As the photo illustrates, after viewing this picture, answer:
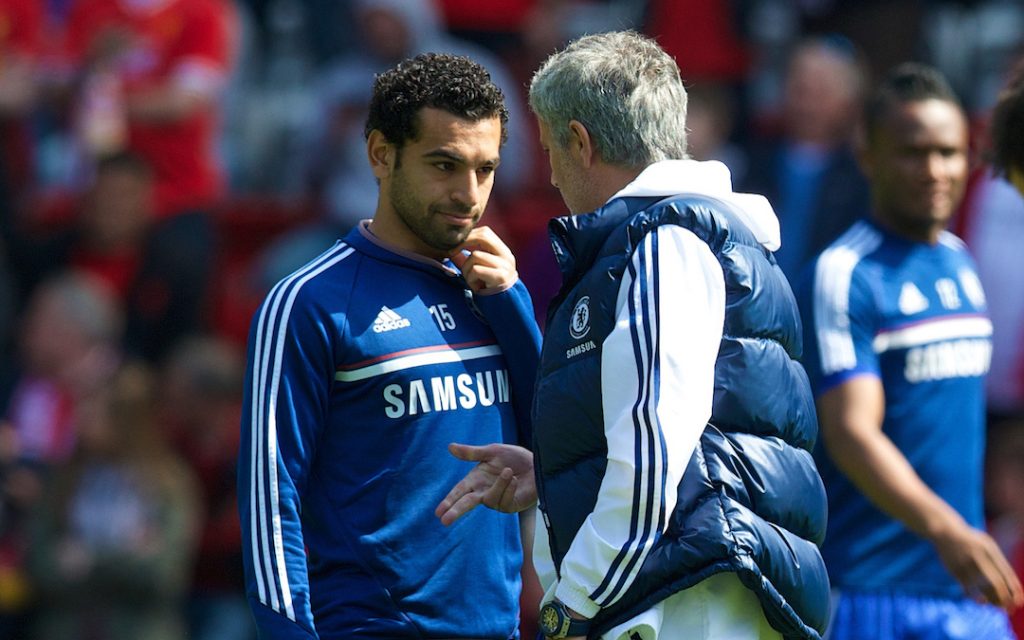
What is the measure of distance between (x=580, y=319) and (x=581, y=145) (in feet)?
1.43

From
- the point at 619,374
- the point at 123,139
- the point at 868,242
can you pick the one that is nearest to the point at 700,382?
the point at 619,374

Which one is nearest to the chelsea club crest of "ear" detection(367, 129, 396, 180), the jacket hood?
the jacket hood

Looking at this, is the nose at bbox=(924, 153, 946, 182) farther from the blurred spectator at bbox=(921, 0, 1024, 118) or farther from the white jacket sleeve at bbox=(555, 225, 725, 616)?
the blurred spectator at bbox=(921, 0, 1024, 118)

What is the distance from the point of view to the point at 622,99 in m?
3.81

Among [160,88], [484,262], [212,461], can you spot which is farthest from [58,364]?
[484,262]

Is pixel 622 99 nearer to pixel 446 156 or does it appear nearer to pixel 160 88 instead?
pixel 446 156

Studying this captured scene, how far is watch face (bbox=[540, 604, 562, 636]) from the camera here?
3592 millimetres

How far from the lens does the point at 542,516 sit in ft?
12.4

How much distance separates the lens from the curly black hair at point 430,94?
4.05m

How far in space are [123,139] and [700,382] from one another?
7.06 metres

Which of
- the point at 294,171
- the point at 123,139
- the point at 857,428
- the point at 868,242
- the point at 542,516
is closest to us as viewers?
the point at 542,516

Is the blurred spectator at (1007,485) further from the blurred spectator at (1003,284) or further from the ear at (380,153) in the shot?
the ear at (380,153)

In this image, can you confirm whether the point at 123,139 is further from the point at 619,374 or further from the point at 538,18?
the point at 619,374

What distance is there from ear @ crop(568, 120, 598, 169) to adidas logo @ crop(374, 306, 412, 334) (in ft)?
1.85
